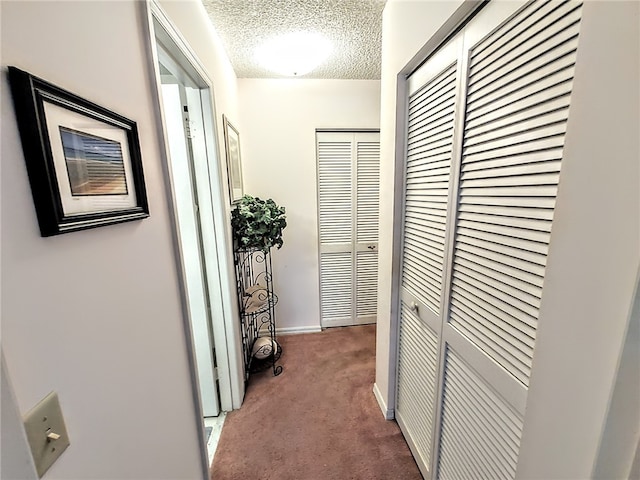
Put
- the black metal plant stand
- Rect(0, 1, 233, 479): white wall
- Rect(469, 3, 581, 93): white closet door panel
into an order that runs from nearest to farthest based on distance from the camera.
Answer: Rect(0, 1, 233, 479): white wall → Rect(469, 3, 581, 93): white closet door panel → the black metal plant stand

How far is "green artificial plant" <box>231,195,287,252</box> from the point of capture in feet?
6.13

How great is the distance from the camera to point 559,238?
54cm

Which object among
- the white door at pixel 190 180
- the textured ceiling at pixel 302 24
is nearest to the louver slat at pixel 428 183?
the textured ceiling at pixel 302 24

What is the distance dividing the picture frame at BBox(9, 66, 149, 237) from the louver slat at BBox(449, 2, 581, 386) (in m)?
1.04

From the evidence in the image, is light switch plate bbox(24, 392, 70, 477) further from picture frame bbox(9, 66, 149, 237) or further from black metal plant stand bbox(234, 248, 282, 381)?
black metal plant stand bbox(234, 248, 282, 381)

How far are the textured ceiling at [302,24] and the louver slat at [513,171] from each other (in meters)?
0.99

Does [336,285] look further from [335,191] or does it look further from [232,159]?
[232,159]

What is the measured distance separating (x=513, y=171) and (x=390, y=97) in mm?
938

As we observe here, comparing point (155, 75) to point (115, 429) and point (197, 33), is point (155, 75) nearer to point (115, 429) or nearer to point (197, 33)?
point (197, 33)

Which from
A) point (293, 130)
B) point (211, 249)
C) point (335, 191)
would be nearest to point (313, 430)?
point (211, 249)

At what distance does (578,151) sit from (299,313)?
261cm

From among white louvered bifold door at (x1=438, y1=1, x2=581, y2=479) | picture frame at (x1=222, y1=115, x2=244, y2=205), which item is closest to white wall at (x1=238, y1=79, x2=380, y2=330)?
picture frame at (x1=222, y1=115, x2=244, y2=205)

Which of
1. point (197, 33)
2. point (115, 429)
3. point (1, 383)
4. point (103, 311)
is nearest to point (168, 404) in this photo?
point (115, 429)

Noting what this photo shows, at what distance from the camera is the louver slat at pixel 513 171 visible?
2.10 ft
